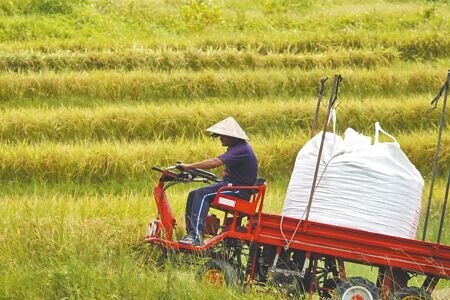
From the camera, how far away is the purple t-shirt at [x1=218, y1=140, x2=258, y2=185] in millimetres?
6734

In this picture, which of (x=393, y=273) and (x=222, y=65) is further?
(x=222, y=65)

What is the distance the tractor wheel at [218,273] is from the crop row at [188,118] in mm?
5332

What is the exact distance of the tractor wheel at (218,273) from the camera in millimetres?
6336

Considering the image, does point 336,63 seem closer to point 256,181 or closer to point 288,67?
point 288,67

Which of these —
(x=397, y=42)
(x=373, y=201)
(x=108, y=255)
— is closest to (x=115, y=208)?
(x=108, y=255)

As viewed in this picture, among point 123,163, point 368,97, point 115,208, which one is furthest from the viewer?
point 368,97

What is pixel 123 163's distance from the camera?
1044 centimetres

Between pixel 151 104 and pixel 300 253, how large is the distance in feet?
20.6

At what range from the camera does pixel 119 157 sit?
1046cm

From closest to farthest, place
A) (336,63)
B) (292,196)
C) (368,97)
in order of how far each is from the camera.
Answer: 1. (292,196)
2. (368,97)
3. (336,63)

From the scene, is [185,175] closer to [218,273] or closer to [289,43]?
[218,273]

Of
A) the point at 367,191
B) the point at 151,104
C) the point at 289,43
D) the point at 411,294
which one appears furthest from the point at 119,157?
the point at 289,43

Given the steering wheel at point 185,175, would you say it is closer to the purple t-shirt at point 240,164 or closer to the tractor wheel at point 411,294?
the purple t-shirt at point 240,164

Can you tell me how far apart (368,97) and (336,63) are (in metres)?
1.26
